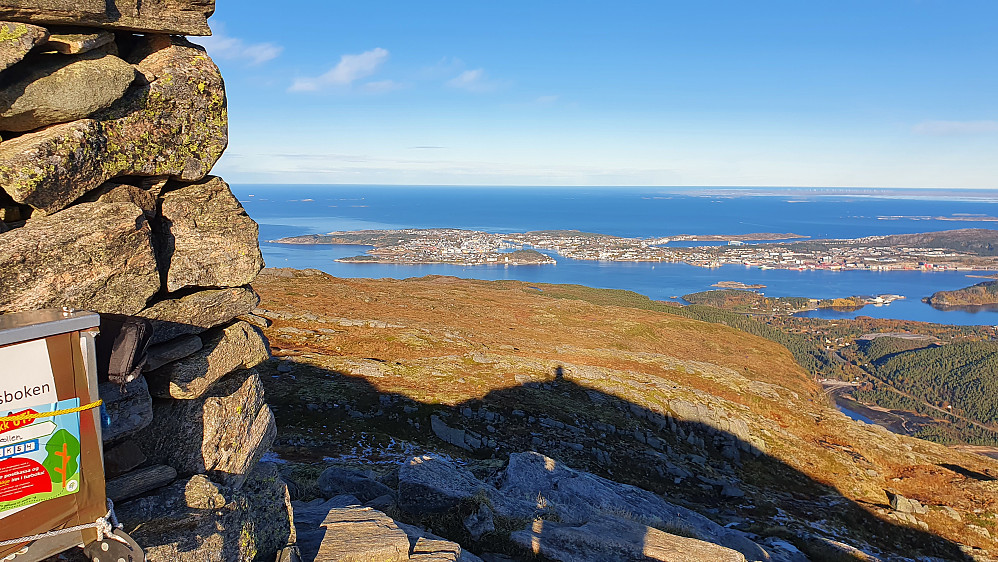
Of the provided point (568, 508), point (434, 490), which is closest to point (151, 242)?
point (434, 490)

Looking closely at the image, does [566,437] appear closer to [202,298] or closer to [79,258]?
[202,298]

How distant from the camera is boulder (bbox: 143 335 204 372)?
29.4ft

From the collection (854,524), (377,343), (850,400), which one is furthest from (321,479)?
(850,400)

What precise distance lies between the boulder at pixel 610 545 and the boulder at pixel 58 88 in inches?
494

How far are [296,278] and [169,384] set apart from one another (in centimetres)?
4798

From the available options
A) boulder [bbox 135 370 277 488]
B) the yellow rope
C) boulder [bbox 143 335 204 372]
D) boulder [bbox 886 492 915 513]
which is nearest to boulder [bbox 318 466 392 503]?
boulder [bbox 135 370 277 488]

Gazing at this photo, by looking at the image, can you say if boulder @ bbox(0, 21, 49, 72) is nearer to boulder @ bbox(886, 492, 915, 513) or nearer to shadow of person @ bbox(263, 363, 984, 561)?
shadow of person @ bbox(263, 363, 984, 561)

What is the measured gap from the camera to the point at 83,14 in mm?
8172

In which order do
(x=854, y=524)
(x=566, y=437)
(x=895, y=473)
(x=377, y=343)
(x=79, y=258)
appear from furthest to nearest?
(x=377, y=343)
(x=895, y=473)
(x=566, y=437)
(x=854, y=524)
(x=79, y=258)

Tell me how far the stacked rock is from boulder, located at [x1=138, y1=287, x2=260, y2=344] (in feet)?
0.09

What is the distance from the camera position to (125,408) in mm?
8352

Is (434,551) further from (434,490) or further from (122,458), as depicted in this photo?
(122,458)

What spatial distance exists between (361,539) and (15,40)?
33.2 ft

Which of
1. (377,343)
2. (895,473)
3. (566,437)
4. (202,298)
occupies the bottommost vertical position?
(895,473)
